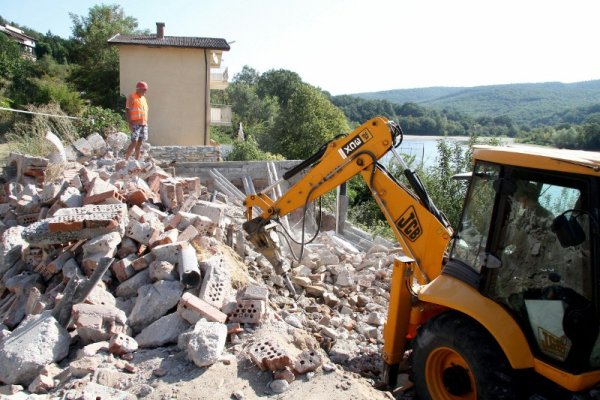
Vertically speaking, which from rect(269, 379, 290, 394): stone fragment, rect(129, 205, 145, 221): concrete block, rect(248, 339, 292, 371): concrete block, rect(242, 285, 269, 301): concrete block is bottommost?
rect(269, 379, 290, 394): stone fragment

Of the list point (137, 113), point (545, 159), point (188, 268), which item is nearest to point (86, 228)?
point (188, 268)

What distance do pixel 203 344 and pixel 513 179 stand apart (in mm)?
2547

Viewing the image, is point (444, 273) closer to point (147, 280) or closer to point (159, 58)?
point (147, 280)

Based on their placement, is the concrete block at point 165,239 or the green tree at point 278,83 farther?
the green tree at point 278,83

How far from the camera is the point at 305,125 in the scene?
2353 centimetres

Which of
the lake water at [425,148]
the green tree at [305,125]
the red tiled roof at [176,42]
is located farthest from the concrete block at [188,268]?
the green tree at [305,125]

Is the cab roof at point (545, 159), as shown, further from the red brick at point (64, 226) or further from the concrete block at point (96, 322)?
the red brick at point (64, 226)

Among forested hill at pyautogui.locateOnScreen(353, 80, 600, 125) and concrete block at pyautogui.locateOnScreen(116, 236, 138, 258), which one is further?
forested hill at pyautogui.locateOnScreen(353, 80, 600, 125)

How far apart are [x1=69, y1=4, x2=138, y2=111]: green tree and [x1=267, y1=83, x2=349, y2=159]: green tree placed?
742 centimetres

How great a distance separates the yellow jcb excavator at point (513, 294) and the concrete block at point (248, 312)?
1141mm

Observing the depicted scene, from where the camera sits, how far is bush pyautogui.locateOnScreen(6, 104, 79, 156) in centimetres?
1029

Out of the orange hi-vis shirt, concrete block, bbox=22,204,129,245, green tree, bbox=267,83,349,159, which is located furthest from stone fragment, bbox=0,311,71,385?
green tree, bbox=267,83,349,159

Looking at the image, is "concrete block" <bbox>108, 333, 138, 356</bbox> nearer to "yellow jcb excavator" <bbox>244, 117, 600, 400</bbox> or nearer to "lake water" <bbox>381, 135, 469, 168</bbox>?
"yellow jcb excavator" <bbox>244, 117, 600, 400</bbox>

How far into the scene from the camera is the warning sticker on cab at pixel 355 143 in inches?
202
